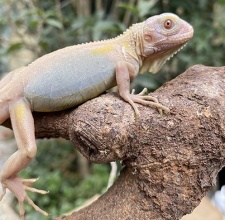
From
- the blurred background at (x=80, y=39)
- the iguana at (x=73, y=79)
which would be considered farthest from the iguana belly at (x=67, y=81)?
the blurred background at (x=80, y=39)

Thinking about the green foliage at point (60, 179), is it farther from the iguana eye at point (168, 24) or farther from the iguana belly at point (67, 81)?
the iguana eye at point (168, 24)

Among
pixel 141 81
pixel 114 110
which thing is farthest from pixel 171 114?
pixel 141 81

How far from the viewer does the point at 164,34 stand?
5.57 feet

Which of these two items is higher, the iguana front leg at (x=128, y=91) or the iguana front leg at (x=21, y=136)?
the iguana front leg at (x=128, y=91)

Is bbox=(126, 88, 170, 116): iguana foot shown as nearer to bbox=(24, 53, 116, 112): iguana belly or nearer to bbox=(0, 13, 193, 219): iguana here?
bbox=(0, 13, 193, 219): iguana

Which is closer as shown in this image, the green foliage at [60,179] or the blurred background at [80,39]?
the blurred background at [80,39]

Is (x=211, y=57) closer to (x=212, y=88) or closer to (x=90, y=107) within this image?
(x=212, y=88)

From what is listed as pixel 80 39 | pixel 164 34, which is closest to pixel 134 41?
pixel 164 34

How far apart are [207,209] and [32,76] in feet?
5.64

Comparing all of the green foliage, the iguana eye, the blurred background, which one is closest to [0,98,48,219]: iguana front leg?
the iguana eye

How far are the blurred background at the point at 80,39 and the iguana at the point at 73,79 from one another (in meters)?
1.09

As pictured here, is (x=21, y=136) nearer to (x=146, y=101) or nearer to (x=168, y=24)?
(x=146, y=101)

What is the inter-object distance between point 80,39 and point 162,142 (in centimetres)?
194

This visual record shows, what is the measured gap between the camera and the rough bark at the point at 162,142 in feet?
4.83
